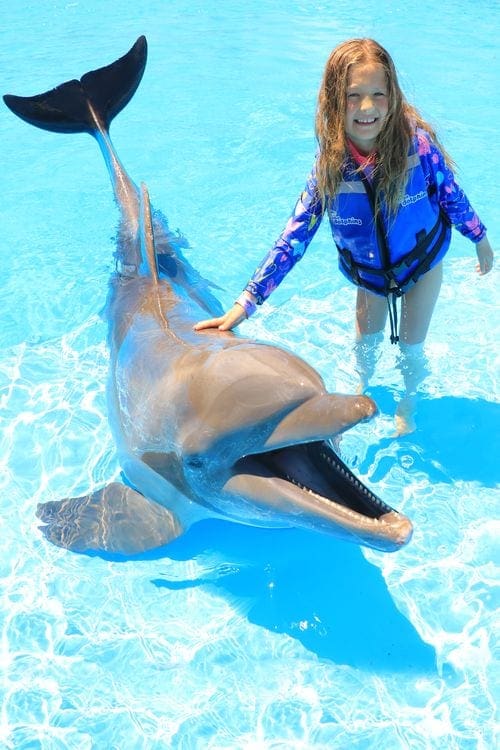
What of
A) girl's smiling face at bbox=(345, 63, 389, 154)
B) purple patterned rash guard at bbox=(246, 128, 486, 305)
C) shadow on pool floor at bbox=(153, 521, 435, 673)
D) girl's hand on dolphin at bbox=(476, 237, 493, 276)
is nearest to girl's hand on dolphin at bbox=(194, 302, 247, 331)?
purple patterned rash guard at bbox=(246, 128, 486, 305)

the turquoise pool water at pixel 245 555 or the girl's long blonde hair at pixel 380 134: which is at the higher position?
the girl's long blonde hair at pixel 380 134

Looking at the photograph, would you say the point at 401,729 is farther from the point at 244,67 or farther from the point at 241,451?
the point at 244,67

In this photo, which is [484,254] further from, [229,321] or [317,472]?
[317,472]

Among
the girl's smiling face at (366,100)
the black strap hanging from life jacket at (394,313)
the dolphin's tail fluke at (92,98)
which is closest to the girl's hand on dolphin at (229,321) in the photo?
the black strap hanging from life jacket at (394,313)

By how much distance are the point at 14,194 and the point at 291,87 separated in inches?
206

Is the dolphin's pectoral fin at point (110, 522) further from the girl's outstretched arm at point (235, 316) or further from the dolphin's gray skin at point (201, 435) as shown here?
the girl's outstretched arm at point (235, 316)

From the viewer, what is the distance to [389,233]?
450cm

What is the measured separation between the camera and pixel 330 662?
4.06m

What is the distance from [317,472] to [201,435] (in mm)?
601

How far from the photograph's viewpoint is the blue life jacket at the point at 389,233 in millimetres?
4348

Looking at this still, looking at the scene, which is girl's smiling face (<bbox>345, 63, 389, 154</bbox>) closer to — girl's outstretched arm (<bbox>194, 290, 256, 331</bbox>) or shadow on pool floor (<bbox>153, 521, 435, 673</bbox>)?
girl's outstretched arm (<bbox>194, 290, 256, 331</bbox>)

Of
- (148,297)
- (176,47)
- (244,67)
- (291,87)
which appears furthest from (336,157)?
(176,47)

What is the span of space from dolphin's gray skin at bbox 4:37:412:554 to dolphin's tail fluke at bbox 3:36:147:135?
265 cm

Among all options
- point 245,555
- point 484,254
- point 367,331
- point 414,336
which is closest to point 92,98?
point 367,331
